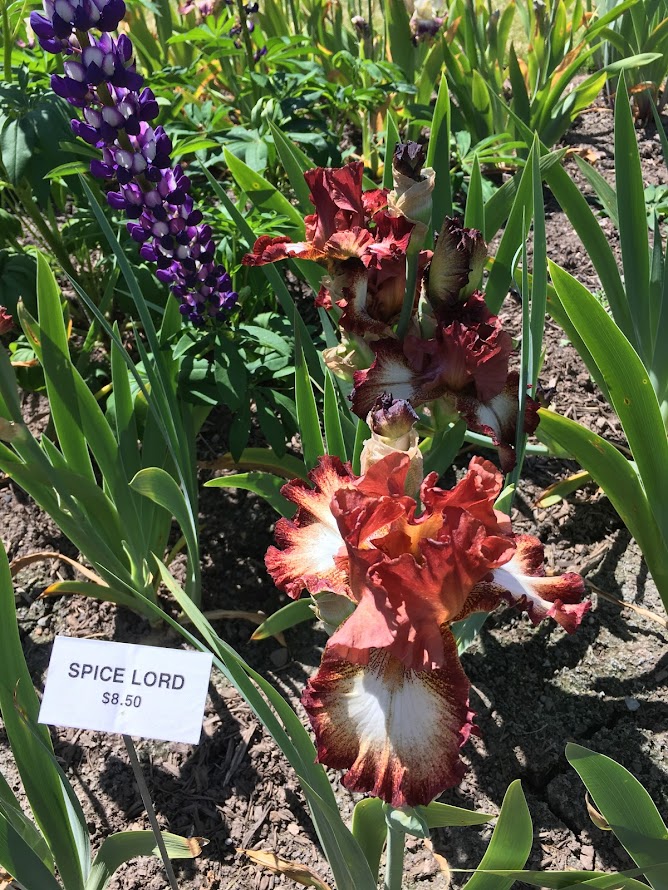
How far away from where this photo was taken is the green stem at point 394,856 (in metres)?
0.90

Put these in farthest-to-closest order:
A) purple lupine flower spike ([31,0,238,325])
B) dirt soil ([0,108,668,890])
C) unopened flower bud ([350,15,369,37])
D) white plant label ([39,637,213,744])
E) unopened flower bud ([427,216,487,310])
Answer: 1. unopened flower bud ([350,15,369,37])
2. dirt soil ([0,108,668,890])
3. purple lupine flower spike ([31,0,238,325])
4. unopened flower bud ([427,216,487,310])
5. white plant label ([39,637,213,744])

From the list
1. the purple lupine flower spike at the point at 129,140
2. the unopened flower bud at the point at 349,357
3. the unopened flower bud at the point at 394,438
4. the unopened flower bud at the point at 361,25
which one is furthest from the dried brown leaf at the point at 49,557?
the unopened flower bud at the point at 361,25

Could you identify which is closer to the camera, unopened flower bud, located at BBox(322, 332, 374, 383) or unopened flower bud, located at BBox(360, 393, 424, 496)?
unopened flower bud, located at BBox(360, 393, 424, 496)

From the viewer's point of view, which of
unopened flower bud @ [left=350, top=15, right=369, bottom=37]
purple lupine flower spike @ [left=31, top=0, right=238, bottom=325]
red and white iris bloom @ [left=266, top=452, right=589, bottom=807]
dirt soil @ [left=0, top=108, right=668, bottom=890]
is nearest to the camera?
red and white iris bloom @ [left=266, top=452, right=589, bottom=807]

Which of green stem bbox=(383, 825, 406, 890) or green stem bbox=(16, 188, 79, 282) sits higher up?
green stem bbox=(16, 188, 79, 282)

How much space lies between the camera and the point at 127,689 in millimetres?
891

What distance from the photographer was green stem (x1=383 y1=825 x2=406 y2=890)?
90 cm

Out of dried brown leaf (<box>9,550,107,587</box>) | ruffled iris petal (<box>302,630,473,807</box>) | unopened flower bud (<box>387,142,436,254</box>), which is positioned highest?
unopened flower bud (<box>387,142,436,254</box>)

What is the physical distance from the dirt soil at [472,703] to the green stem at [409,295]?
2.41 ft

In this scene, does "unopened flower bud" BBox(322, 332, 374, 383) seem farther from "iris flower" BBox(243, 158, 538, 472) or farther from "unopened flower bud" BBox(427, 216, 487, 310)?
"unopened flower bud" BBox(427, 216, 487, 310)

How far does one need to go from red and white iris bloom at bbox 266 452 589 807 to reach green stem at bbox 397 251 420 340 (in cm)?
35

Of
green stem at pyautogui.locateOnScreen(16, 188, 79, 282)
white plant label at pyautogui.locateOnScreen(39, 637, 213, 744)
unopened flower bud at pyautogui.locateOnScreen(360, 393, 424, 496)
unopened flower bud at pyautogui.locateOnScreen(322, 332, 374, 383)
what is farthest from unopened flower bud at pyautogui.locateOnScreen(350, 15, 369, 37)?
white plant label at pyautogui.locateOnScreen(39, 637, 213, 744)

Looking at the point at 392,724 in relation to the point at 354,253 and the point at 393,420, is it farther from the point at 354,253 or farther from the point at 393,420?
the point at 354,253

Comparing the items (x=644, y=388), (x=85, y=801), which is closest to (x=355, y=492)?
(x=644, y=388)
